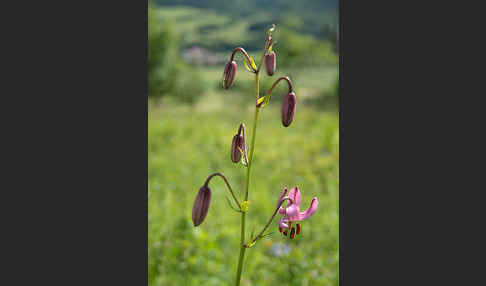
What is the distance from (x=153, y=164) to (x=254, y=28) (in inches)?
60.1

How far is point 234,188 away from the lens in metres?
3.75

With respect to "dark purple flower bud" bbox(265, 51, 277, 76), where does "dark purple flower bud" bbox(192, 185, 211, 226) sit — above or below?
below

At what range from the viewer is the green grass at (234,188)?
259cm

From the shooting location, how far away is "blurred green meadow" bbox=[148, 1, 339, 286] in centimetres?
264

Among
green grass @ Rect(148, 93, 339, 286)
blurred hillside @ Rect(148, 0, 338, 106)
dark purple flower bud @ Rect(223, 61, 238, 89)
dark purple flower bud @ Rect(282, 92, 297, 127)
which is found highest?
blurred hillside @ Rect(148, 0, 338, 106)

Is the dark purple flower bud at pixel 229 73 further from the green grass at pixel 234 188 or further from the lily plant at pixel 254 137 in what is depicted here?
the green grass at pixel 234 188

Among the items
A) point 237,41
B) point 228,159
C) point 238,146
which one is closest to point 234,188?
point 228,159

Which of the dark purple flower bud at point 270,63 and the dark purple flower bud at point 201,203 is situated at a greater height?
the dark purple flower bud at point 270,63

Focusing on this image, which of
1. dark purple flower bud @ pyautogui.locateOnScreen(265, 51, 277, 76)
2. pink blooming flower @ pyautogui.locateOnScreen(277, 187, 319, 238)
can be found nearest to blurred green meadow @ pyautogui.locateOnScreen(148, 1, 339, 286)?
pink blooming flower @ pyautogui.locateOnScreen(277, 187, 319, 238)

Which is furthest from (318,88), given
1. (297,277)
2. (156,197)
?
(297,277)

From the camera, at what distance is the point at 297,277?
8.38 ft

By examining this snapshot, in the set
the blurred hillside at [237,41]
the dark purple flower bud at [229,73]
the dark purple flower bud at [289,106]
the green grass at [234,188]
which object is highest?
the blurred hillside at [237,41]

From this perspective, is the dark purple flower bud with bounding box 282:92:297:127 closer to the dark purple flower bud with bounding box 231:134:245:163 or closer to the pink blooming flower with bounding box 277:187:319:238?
the dark purple flower bud with bounding box 231:134:245:163

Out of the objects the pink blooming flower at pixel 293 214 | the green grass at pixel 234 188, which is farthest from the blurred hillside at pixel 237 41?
the pink blooming flower at pixel 293 214
